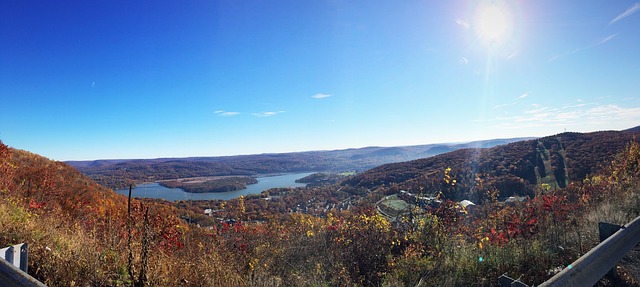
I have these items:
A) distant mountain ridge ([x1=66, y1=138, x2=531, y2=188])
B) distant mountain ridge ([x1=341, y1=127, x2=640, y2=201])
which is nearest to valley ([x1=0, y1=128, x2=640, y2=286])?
distant mountain ridge ([x1=341, y1=127, x2=640, y2=201])

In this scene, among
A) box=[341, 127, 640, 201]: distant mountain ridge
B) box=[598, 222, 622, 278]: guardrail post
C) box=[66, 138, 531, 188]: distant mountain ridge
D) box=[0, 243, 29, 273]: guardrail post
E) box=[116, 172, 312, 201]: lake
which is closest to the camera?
box=[0, 243, 29, 273]: guardrail post

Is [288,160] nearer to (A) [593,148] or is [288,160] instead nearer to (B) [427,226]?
(A) [593,148]

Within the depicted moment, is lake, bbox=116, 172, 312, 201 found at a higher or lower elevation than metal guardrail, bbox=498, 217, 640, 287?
lower

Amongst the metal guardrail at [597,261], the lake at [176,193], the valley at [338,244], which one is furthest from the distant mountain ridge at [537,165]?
the metal guardrail at [597,261]

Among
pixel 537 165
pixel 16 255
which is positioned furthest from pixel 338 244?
pixel 537 165

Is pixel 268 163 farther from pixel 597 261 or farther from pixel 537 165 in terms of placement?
pixel 597 261

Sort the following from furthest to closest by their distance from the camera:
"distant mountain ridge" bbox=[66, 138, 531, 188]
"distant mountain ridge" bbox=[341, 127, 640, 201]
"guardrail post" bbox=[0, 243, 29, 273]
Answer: "distant mountain ridge" bbox=[66, 138, 531, 188] → "distant mountain ridge" bbox=[341, 127, 640, 201] → "guardrail post" bbox=[0, 243, 29, 273]

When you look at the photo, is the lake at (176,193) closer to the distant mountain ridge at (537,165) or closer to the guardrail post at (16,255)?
the guardrail post at (16,255)

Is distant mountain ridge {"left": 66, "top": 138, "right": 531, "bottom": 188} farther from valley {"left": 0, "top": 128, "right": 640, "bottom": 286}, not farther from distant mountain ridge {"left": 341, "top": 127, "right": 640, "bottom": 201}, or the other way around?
valley {"left": 0, "top": 128, "right": 640, "bottom": 286}
